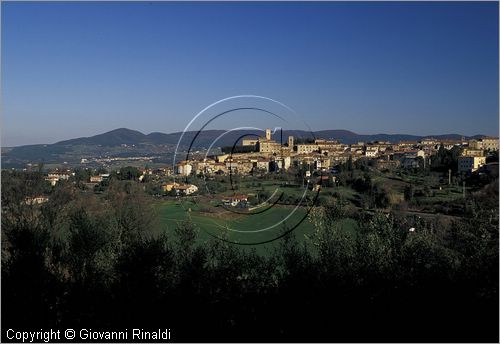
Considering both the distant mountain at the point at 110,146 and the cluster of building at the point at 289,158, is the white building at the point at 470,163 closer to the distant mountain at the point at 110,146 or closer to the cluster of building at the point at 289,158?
the cluster of building at the point at 289,158

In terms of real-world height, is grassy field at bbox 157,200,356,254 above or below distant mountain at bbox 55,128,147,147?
below

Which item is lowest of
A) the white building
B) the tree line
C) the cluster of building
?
the tree line

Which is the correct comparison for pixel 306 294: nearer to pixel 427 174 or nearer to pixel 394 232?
pixel 394 232

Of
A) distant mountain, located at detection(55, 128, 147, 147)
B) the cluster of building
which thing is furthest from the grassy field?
distant mountain, located at detection(55, 128, 147, 147)

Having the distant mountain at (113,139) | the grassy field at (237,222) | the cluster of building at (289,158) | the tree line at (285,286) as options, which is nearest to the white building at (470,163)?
the cluster of building at (289,158)

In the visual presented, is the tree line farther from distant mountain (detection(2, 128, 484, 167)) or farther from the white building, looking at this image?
distant mountain (detection(2, 128, 484, 167))

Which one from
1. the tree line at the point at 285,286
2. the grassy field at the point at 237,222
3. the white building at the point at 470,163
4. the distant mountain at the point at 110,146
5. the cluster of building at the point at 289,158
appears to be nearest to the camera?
the tree line at the point at 285,286

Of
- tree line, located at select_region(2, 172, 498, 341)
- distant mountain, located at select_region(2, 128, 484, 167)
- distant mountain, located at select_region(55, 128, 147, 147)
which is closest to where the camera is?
tree line, located at select_region(2, 172, 498, 341)

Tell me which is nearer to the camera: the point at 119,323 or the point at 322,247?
the point at 119,323

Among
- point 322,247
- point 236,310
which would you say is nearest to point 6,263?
point 236,310

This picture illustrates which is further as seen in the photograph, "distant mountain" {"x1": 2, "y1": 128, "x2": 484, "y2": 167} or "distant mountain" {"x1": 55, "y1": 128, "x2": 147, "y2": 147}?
"distant mountain" {"x1": 55, "y1": 128, "x2": 147, "y2": 147}

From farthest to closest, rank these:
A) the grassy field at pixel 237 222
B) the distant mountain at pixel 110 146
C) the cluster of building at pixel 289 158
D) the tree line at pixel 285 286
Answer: the distant mountain at pixel 110 146
the grassy field at pixel 237 222
the cluster of building at pixel 289 158
the tree line at pixel 285 286
